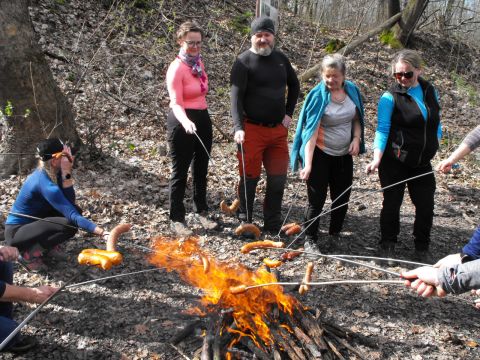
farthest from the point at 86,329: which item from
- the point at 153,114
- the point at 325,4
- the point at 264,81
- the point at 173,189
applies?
the point at 325,4

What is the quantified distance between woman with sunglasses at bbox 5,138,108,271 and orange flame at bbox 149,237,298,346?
0.99 metres

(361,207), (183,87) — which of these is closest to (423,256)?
(361,207)

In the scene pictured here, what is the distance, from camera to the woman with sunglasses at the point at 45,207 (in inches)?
146

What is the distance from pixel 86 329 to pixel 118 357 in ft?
1.50

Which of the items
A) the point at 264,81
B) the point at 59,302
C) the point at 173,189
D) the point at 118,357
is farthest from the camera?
the point at 173,189

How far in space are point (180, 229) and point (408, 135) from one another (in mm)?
2757

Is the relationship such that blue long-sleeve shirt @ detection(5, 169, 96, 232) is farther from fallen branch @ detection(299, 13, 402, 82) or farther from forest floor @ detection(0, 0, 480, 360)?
fallen branch @ detection(299, 13, 402, 82)

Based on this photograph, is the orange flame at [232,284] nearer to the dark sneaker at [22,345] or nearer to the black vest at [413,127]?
the dark sneaker at [22,345]

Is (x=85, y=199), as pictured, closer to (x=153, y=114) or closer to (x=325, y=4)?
(x=153, y=114)

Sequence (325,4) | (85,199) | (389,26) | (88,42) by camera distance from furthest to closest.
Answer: (325,4) → (389,26) → (88,42) → (85,199)

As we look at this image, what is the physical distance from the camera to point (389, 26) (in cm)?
1340

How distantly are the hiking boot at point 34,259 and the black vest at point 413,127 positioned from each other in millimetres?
3708

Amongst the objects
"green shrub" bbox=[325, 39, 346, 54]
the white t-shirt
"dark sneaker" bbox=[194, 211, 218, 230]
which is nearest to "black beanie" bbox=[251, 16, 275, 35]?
the white t-shirt

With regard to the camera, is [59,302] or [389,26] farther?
[389,26]
